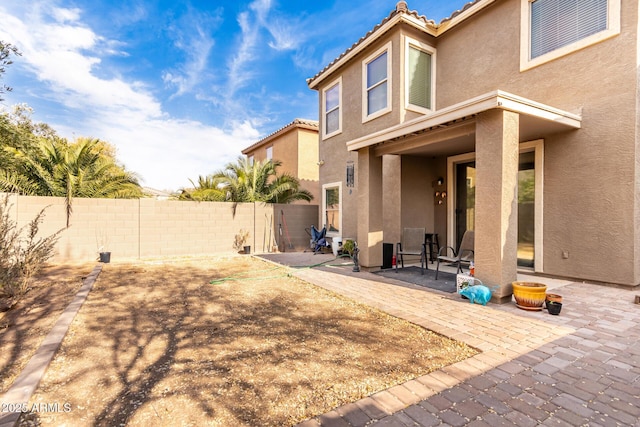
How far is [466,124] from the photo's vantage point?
5.58 meters

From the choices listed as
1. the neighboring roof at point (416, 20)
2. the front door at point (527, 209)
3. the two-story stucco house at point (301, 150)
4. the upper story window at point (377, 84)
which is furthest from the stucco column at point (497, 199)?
the two-story stucco house at point (301, 150)

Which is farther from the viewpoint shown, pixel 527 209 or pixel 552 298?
pixel 527 209

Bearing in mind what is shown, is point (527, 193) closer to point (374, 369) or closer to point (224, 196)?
point (374, 369)

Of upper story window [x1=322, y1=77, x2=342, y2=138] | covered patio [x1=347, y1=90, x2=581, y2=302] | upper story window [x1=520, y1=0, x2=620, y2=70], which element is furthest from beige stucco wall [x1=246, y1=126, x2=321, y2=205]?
upper story window [x1=520, y1=0, x2=620, y2=70]

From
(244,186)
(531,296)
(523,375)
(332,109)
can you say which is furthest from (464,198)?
(244,186)

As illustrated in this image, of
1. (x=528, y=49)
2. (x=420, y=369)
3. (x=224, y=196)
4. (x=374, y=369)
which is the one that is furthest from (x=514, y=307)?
(x=224, y=196)

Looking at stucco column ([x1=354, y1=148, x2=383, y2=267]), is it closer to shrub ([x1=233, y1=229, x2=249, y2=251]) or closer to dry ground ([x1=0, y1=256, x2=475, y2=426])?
dry ground ([x1=0, y1=256, x2=475, y2=426])

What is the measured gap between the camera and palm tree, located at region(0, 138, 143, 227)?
359 inches

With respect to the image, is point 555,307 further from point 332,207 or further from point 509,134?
point 332,207

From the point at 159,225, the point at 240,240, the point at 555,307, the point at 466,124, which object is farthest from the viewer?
the point at 240,240

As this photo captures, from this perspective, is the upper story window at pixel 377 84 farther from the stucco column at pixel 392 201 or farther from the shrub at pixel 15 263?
the shrub at pixel 15 263

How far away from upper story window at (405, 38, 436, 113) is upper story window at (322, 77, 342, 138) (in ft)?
9.61

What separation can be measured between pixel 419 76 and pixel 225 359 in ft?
29.5

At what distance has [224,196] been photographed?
41.6 ft
